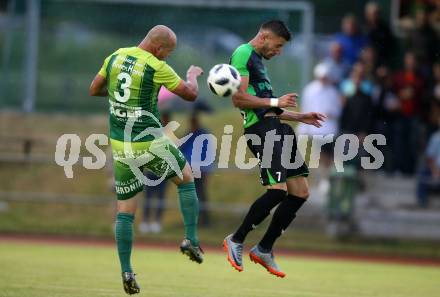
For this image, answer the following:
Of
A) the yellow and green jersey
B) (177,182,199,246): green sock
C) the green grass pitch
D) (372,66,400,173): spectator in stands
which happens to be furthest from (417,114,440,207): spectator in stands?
the yellow and green jersey

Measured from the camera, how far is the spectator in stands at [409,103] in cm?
1980

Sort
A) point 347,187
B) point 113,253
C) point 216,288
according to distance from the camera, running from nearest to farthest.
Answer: point 216,288, point 113,253, point 347,187

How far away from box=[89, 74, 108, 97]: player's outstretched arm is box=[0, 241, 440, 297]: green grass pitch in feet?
6.95

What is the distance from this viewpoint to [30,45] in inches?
894

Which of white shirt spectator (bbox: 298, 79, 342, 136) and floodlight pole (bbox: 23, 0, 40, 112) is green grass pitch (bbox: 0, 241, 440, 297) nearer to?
white shirt spectator (bbox: 298, 79, 342, 136)

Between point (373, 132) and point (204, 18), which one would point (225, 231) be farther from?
point (204, 18)

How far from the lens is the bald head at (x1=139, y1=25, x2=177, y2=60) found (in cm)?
1088

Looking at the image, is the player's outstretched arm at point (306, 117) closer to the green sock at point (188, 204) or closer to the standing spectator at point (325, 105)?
the green sock at point (188, 204)

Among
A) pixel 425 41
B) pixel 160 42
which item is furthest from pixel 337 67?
pixel 160 42

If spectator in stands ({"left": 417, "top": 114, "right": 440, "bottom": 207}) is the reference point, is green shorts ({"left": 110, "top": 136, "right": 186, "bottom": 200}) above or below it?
above

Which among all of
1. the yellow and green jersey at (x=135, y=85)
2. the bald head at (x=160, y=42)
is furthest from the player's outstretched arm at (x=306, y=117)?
the bald head at (x=160, y=42)

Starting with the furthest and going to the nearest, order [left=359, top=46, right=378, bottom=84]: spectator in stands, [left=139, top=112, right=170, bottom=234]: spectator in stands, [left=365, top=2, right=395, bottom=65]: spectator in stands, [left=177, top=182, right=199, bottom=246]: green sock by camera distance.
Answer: [left=365, top=2, right=395, bottom=65]: spectator in stands, [left=139, top=112, right=170, bottom=234]: spectator in stands, [left=359, top=46, right=378, bottom=84]: spectator in stands, [left=177, top=182, right=199, bottom=246]: green sock

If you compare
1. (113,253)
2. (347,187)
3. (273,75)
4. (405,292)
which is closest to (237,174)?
(273,75)

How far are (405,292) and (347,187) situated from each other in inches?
277
